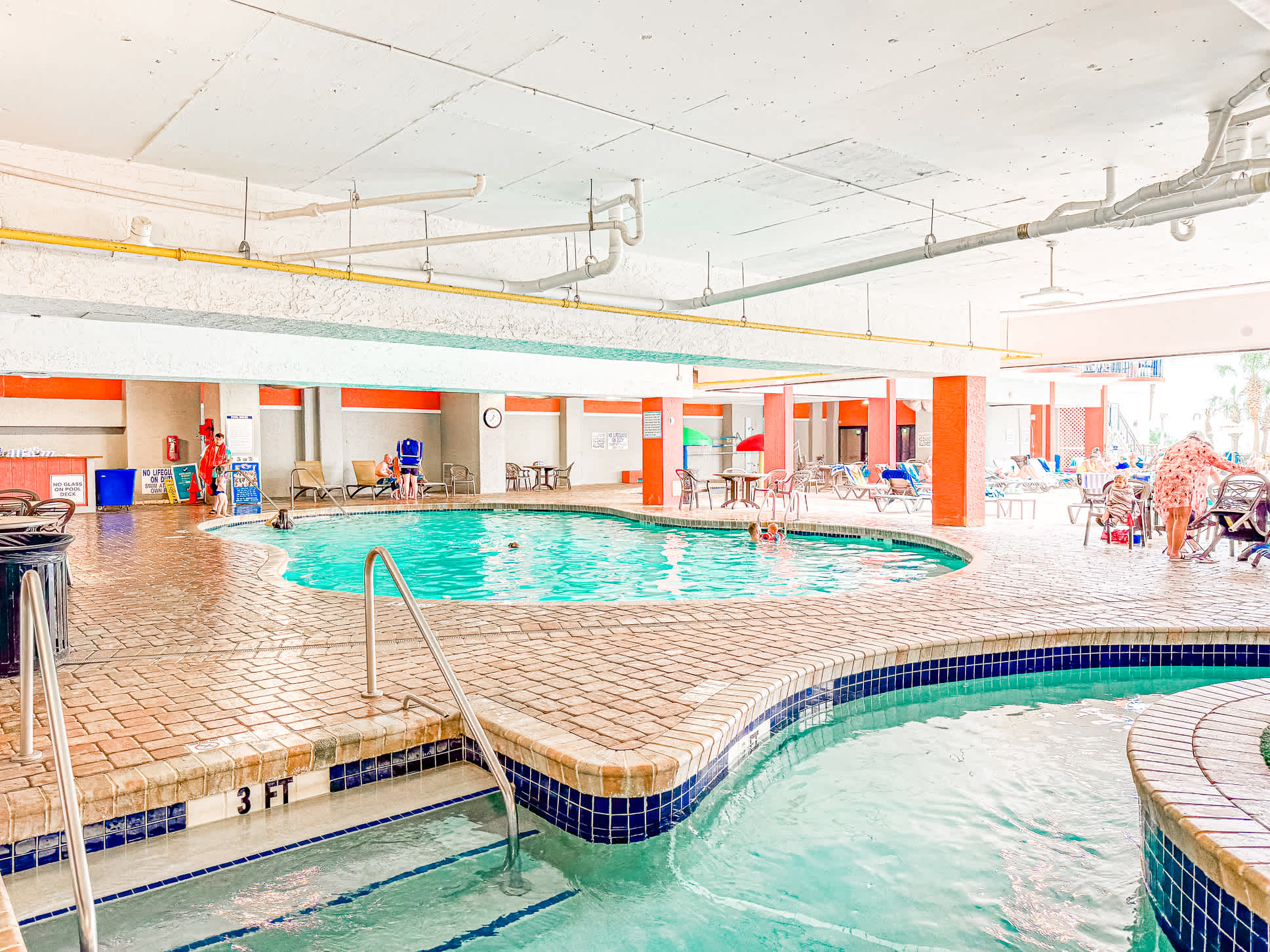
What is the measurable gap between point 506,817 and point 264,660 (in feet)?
6.46

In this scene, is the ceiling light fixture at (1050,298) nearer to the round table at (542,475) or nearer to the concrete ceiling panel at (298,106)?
the concrete ceiling panel at (298,106)

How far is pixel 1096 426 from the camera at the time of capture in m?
28.6

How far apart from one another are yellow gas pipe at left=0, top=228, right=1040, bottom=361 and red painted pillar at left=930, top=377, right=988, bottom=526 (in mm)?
2390

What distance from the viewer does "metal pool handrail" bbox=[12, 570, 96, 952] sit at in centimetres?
212

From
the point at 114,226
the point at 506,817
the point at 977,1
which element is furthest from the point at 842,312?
the point at 506,817

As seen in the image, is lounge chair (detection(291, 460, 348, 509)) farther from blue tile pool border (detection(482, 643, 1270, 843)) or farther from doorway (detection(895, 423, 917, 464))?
doorway (detection(895, 423, 917, 464))

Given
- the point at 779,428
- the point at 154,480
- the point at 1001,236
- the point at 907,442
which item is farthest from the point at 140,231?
the point at 907,442

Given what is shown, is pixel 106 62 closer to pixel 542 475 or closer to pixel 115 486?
pixel 115 486

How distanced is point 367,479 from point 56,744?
17.5 meters

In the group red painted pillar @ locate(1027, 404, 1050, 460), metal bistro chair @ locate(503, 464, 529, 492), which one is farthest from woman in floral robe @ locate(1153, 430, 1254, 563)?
red painted pillar @ locate(1027, 404, 1050, 460)

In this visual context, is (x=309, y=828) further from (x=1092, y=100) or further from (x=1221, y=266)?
(x=1221, y=266)

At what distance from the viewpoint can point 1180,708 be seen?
11.1ft

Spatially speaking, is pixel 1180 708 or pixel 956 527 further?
pixel 956 527

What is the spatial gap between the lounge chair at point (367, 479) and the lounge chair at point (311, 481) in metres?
0.39
